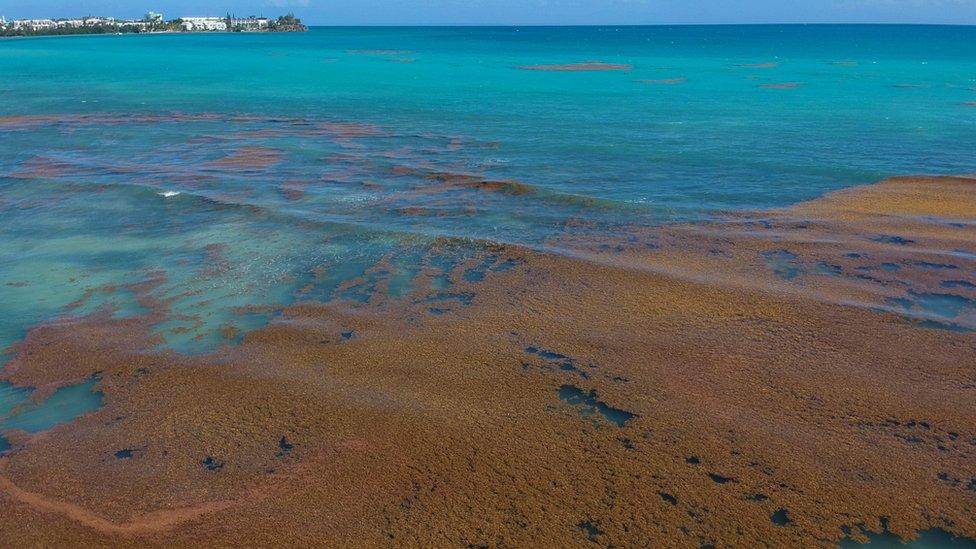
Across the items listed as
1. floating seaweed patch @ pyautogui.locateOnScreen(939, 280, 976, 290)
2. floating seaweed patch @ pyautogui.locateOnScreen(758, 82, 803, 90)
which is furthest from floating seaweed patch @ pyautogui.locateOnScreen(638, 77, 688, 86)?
floating seaweed patch @ pyautogui.locateOnScreen(939, 280, 976, 290)

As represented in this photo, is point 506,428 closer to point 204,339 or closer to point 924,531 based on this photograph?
point 924,531

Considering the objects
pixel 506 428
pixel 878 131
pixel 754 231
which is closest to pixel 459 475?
pixel 506 428

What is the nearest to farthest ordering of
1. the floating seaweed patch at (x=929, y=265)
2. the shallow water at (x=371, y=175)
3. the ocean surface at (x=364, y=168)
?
the shallow water at (x=371, y=175) < the floating seaweed patch at (x=929, y=265) < the ocean surface at (x=364, y=168)

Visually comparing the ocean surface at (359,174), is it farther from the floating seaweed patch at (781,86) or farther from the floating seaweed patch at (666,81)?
the floating seaweed patch at (781,86)

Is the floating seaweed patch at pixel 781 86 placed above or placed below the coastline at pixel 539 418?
above

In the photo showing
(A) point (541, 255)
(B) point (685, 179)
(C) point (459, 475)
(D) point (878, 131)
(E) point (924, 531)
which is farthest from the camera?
(D) point (878, 131)

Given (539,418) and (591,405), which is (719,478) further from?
(539,418)

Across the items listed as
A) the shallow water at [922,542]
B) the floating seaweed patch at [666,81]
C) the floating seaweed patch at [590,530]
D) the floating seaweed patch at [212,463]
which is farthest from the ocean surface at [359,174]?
the floating seaweed patch at [590,530]
